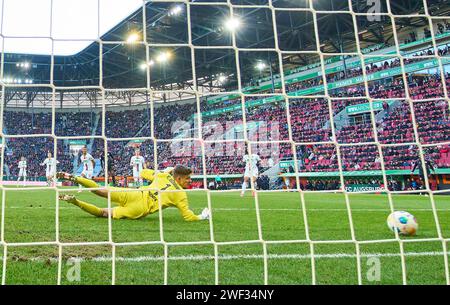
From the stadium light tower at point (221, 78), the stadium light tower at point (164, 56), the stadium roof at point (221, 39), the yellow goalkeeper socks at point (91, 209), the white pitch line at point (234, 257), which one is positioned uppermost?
the stadium roof at point (221, 39)

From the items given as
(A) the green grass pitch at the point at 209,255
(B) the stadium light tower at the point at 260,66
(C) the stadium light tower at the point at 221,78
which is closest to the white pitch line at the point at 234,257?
(A) the green grass pitch at the point at 209,255

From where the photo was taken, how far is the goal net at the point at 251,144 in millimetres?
2707

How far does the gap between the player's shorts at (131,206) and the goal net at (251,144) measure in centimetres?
16

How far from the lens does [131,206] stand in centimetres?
468

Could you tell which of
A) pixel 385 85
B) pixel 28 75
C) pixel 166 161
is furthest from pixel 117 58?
pixel 385 85

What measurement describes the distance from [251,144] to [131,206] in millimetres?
11483

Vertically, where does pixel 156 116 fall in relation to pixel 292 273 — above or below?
above

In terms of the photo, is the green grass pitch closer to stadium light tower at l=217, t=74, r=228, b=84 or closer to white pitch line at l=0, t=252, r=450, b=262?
white pitch line at l=0, t=252, r=450, b=262

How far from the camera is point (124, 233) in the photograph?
12.5 feet

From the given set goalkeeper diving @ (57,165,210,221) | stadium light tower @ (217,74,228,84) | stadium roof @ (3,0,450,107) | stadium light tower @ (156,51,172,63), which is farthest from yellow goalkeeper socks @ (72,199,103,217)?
stadium light tower @ (217,74,228,84)

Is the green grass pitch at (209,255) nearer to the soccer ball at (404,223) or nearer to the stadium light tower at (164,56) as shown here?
the soccer ball at (404,223)

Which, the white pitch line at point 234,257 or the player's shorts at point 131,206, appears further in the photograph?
the player's shorts at point 131,206
